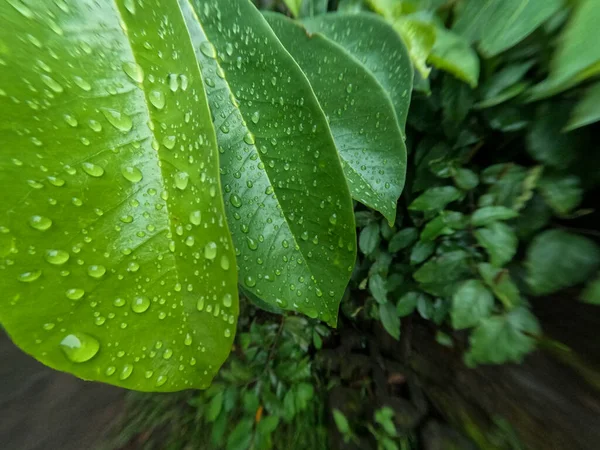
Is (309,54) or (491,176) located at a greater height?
(309,54)

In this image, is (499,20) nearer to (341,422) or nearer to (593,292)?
(593,292)

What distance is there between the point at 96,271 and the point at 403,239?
63cm

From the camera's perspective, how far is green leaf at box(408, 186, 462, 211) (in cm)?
58

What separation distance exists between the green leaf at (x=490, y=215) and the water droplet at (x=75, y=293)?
1.78ft

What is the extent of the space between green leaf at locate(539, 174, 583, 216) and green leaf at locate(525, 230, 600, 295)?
3 cm

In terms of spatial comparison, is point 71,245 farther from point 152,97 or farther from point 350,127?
point 350,127

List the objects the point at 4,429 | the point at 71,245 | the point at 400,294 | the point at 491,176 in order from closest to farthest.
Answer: the point at 71,245, the point at 491,176, the point at 400,294, the point at 4,429

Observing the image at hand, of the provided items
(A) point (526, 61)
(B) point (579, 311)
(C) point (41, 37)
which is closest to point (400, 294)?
(B) point (579, 311)

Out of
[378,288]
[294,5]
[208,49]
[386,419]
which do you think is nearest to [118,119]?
[208,49]

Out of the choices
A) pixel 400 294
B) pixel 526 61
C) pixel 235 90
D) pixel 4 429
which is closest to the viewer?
pixel 235 90

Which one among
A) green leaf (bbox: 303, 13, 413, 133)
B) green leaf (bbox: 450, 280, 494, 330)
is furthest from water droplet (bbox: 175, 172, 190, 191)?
green leaf (bbox: 450, 280, 494, 330)

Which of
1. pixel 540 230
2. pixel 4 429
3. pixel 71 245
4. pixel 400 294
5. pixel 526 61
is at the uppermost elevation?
pixel 526 61

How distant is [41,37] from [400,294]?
768 millimetres

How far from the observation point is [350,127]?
36cm
